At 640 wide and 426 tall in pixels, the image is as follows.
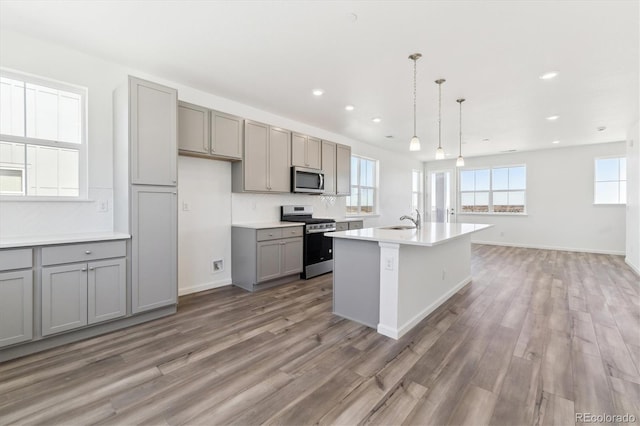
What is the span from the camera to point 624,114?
4.44 metres

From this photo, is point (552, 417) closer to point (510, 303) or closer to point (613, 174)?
point (510, 303)

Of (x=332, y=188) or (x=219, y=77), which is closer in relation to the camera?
(x=219, y=77)

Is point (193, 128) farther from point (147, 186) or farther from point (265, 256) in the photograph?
point (265, 256)

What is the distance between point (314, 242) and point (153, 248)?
2.29 metres

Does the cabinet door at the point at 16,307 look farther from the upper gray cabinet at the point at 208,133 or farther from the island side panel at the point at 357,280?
the island side panel at the point at 357,280

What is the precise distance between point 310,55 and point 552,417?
3.27m

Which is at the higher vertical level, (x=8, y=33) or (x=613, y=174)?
(x=8, y=33)

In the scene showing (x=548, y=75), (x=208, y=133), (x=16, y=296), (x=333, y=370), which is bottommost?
(x=333, y=370)

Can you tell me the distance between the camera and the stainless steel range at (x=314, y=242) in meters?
4.38

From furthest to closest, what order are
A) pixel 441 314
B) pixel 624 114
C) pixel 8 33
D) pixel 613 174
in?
pixel 613 174, pixel 624 114, pixel 441 314, pixel 8 33

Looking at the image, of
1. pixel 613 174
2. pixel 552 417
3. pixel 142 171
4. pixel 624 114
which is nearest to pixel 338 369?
pixel 552 417

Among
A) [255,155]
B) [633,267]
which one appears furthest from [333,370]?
[633,267]

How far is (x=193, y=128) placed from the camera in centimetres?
341

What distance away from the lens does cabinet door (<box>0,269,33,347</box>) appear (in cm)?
210
